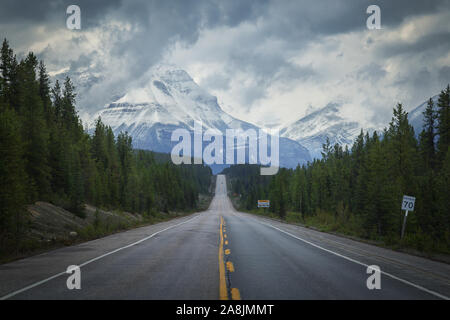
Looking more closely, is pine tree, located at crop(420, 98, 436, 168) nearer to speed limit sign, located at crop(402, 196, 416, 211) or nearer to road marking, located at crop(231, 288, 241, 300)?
speed limit sign, located at crop(402, 196, 416, 211)

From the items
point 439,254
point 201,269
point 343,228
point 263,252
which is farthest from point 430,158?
point 201,269

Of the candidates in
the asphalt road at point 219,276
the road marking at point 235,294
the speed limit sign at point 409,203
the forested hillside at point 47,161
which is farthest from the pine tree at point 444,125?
the road marking at point 235,294

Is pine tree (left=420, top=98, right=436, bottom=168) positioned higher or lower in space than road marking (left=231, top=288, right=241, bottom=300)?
higher

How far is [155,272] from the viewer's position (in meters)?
9.41

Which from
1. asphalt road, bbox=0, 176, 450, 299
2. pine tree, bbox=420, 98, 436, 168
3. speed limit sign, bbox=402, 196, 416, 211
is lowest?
asphalt road, bbox=0, 176, 450, 299

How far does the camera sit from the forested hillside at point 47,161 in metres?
16.5

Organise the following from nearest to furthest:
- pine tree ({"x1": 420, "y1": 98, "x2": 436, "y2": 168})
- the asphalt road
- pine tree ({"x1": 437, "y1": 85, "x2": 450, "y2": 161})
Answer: the asphalt road < pine tree ({"x1": 437, "y1": 85, "x2": 450, "y2": 161}) < pine tree ({"x1": 420, "y1": 98, "x2": 436, "y2": 168})

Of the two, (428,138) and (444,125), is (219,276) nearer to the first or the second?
(444,125)

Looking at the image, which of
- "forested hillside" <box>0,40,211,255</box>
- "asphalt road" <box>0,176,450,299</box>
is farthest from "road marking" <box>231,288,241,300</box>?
"forested hillside" <box>0,40,211,255</box>

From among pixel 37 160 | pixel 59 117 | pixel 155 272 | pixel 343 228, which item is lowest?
pixel 343 228

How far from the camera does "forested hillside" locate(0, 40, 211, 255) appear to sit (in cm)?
1655

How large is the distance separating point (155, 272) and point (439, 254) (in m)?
12.8
